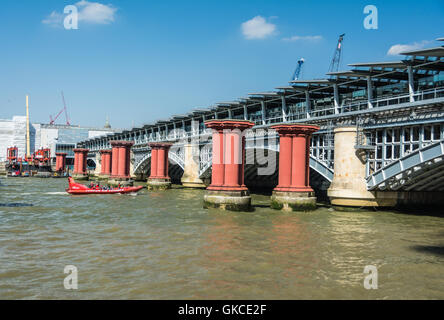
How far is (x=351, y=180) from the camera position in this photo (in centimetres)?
3203

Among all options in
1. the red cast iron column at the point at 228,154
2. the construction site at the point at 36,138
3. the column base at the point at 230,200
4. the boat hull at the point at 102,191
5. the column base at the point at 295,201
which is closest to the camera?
the column base at the point at 230,200

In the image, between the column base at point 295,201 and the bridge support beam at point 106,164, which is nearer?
the column base at point 295,201

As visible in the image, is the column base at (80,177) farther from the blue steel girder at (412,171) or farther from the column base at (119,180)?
the blue steel girder at (412,171)

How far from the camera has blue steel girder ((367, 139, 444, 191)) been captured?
26.3 meters

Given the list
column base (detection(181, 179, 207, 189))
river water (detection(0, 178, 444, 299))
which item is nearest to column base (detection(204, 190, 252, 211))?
river water (detection(0, 178, 444, 299))

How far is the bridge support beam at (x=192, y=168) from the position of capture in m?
58.2

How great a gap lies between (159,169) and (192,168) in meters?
4.34

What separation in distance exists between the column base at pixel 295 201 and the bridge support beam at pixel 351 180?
1.94m

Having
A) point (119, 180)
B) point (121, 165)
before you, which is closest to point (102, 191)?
point (119, 180)

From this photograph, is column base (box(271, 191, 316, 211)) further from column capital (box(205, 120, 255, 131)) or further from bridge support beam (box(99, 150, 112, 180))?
bridge support beam (box(99, 150, 112, 180))

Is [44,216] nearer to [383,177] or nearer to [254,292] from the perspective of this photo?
[254,292]

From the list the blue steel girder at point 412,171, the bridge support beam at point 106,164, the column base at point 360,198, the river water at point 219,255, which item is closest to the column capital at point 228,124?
the river water at point 219,255
